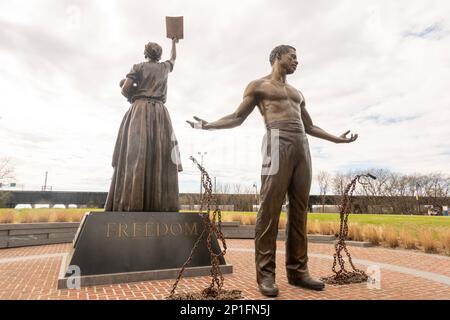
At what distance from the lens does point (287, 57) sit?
476 centimetres

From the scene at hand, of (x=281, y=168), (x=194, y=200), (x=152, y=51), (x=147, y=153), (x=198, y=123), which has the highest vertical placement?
(x=152, y=51)

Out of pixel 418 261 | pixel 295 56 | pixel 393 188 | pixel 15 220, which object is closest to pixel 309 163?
pixel 295 56

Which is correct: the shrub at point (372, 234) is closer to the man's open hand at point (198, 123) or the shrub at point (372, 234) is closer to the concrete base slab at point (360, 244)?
the concrete base slab at point (360, 244)

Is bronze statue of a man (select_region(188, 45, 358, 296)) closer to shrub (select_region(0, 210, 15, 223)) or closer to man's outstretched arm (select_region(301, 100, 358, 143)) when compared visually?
man's outstretched arm (select_region(301, 100, 358, 143))

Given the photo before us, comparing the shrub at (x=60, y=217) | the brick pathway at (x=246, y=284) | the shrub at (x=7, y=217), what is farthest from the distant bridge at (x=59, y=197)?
the brick pathway at (x=246, y=284)

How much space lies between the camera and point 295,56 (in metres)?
4.79

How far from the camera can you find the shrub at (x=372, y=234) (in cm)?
1127

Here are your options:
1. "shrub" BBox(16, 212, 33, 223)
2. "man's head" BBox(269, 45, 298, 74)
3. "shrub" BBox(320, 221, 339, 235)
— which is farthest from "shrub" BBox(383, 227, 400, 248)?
"shrub" BBox(16, 212, 33, 223)

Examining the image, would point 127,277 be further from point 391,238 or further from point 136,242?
point 391,238

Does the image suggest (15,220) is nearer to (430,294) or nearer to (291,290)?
(291,290)

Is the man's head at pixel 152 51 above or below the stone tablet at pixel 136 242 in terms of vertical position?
above

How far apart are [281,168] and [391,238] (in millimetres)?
8308

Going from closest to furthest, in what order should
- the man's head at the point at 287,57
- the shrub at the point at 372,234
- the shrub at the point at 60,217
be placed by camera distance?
the man's head at the point at 287,57 → the shrub at the point at 372,234 → the shrub at the point at 60,217

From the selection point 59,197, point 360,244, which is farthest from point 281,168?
point 59,197
